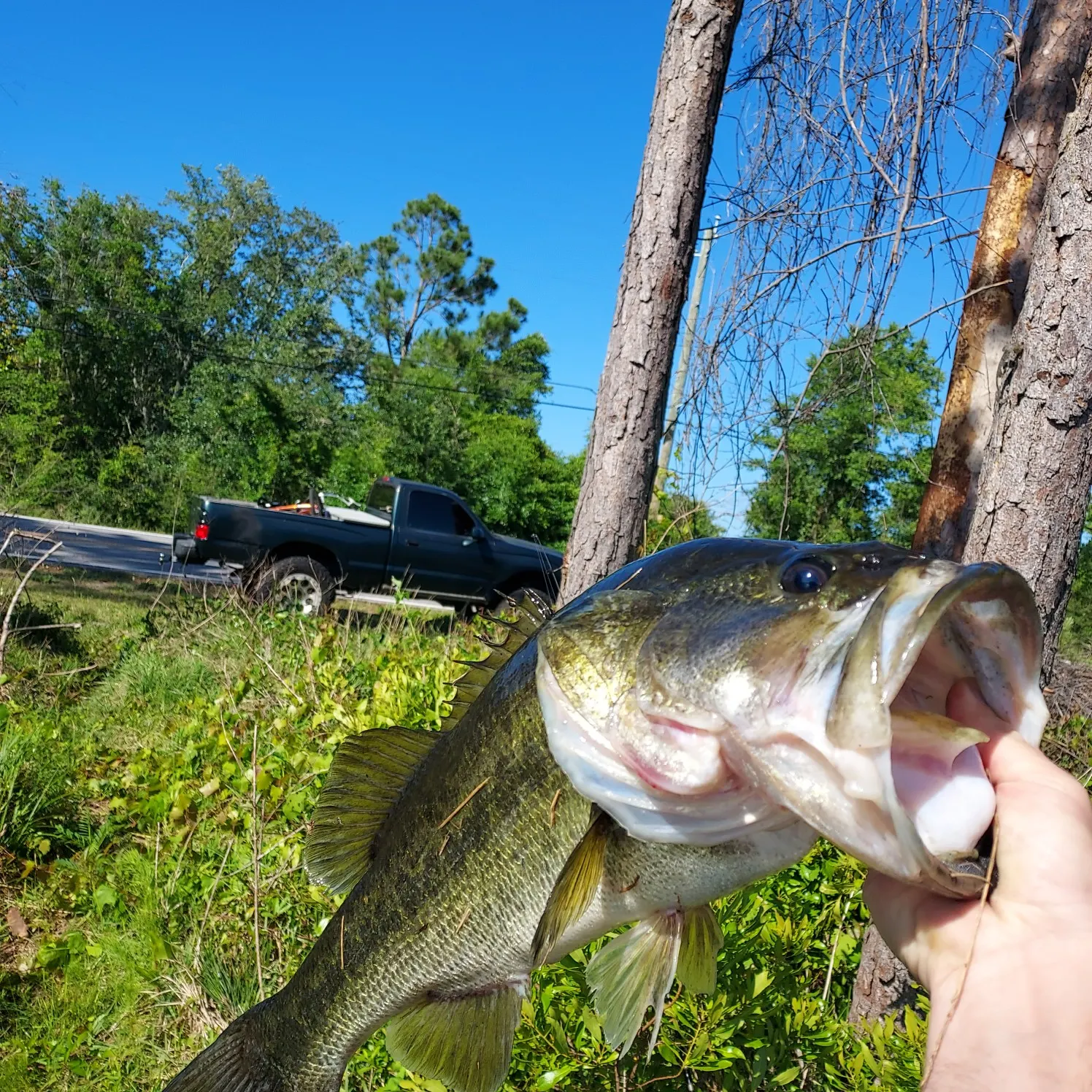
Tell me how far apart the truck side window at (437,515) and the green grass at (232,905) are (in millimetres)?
5204

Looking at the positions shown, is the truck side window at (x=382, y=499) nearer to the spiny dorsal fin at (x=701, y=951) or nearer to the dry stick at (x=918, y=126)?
the dry stick at (x=918, y=126)

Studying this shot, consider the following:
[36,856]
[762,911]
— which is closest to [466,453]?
[36,856]

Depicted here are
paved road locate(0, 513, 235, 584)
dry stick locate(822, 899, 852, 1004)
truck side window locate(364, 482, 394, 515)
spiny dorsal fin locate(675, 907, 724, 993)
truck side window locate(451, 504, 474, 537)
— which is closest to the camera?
spiny dorsal fin locate(675, 907, 724, 993)

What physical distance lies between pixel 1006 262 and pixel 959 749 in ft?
12.1

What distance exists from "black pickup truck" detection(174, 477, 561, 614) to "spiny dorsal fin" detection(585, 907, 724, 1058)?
8192mm

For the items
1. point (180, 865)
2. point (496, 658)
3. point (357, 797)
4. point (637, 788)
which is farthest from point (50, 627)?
point (637, 788)

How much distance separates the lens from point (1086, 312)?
8.11ft

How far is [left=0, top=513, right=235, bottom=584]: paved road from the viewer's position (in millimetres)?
12602

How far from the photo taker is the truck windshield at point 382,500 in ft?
40.0

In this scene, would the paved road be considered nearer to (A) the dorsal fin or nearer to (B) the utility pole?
(B) the utility pole

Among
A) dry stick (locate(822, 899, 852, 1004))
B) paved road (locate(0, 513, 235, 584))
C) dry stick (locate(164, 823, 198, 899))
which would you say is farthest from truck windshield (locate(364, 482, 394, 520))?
dry stick (locate(822, 899, 852, 1004))

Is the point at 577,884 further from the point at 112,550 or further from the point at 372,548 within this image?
the point at 112,550

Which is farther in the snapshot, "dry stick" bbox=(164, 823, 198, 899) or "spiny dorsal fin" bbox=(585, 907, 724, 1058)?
"dry stick" bbox=(164, 823, 198, 899)

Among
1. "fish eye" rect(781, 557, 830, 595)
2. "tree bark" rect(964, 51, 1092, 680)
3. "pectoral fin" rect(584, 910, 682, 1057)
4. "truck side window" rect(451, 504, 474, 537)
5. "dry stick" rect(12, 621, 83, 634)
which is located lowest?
"dry stick" rect(12, 621, 83, 634)
